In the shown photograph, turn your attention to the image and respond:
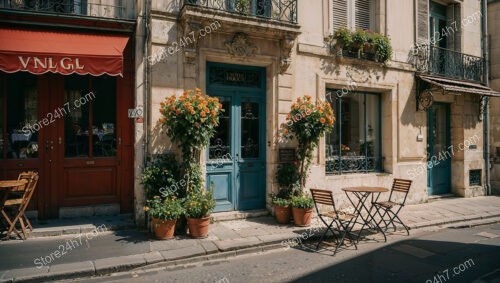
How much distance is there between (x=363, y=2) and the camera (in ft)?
31.6

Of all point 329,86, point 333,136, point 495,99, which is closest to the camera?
point 329,86

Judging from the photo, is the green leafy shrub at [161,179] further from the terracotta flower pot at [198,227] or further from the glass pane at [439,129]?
the glass pane at [439,129]

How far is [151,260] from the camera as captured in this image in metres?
5.06

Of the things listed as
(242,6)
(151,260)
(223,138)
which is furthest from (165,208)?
(242,6)

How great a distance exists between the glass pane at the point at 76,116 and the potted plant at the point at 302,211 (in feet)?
14.8

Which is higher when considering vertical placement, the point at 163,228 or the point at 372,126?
the point at 372,126

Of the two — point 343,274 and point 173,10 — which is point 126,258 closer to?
point 343,274

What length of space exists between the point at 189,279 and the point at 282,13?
606 centimetres

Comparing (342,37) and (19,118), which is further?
(342,37)

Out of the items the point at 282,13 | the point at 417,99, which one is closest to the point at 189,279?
the point at 282,13

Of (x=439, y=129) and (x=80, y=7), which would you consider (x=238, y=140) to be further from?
(x=439, y=129)

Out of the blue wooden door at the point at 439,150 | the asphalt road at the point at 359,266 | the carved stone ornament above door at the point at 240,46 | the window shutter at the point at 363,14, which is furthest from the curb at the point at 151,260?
the blue wooden door at the point at 439,150

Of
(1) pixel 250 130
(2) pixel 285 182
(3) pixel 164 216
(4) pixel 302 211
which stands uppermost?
(1) pixel 250 130

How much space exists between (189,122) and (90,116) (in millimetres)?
→ 2481
